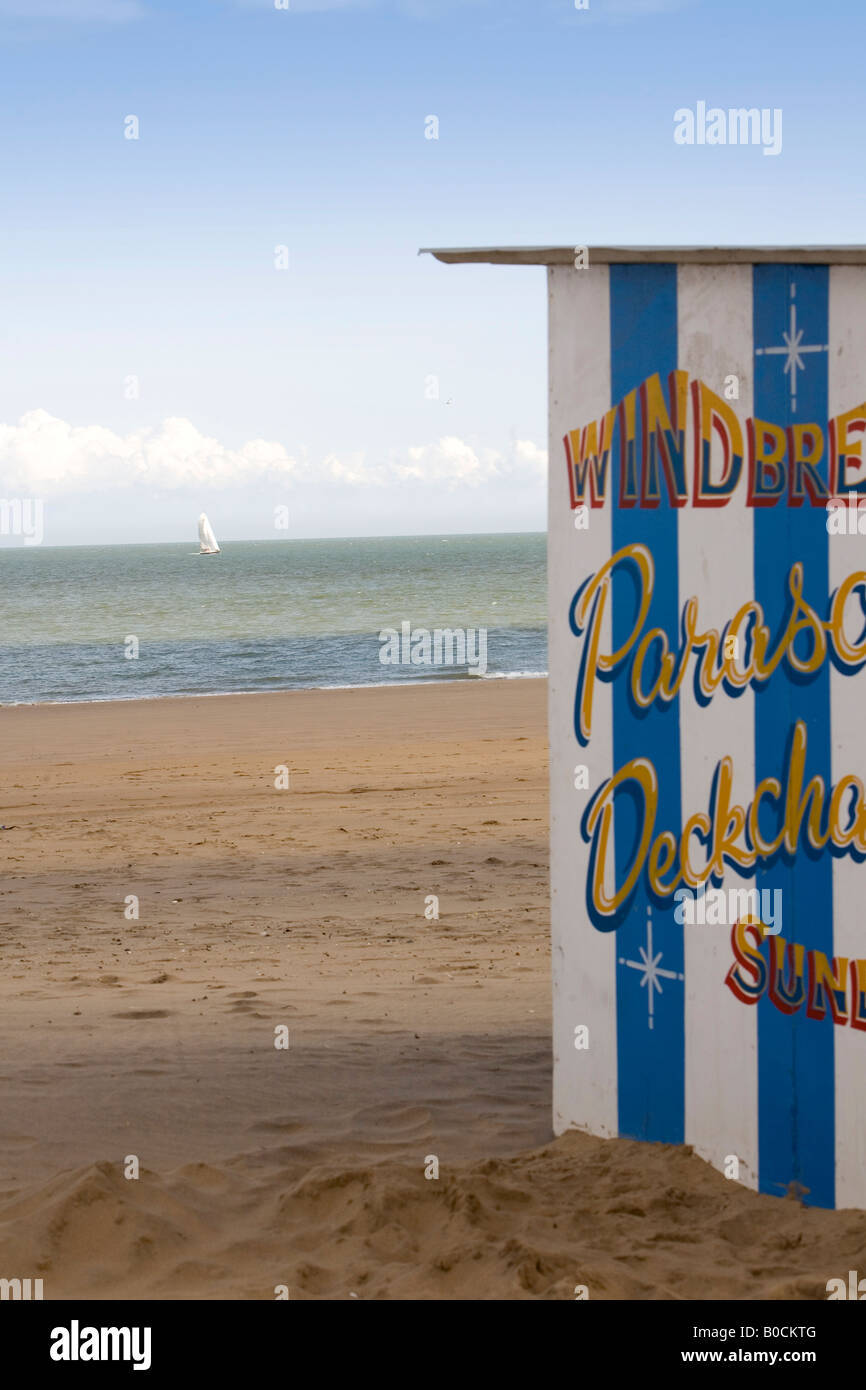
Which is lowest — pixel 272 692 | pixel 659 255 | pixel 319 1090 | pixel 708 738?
pixel 319 1090

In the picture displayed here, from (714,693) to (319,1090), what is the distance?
210cm

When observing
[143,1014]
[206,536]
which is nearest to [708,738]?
[143,1014]

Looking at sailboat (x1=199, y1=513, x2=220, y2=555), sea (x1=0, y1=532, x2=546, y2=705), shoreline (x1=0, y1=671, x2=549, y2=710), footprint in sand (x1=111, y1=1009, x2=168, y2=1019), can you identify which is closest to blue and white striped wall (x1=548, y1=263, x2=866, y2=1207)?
footprint in sand (x1=111, y1=1009, x2=168, y2=1019)

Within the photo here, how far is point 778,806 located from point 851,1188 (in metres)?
1.08

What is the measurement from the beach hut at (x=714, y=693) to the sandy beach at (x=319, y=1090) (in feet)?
0.91

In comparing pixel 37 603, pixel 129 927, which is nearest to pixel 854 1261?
pixel 129 927

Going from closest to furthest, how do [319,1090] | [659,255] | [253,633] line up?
[659,255], [319,1090], [253,633]

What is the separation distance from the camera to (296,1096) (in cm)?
428

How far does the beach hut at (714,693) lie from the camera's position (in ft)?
10.9

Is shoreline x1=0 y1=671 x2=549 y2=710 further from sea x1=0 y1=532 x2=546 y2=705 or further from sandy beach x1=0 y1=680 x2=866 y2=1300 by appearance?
sandy beach x1=0 y1=680 x2=866 y2=1300

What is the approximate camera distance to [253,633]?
35094mm

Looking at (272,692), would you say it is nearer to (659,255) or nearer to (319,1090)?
(319,1090)

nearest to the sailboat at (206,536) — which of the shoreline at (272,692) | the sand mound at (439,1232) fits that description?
the shoreline at (272,692)

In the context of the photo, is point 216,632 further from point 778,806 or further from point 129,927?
point 778,806
